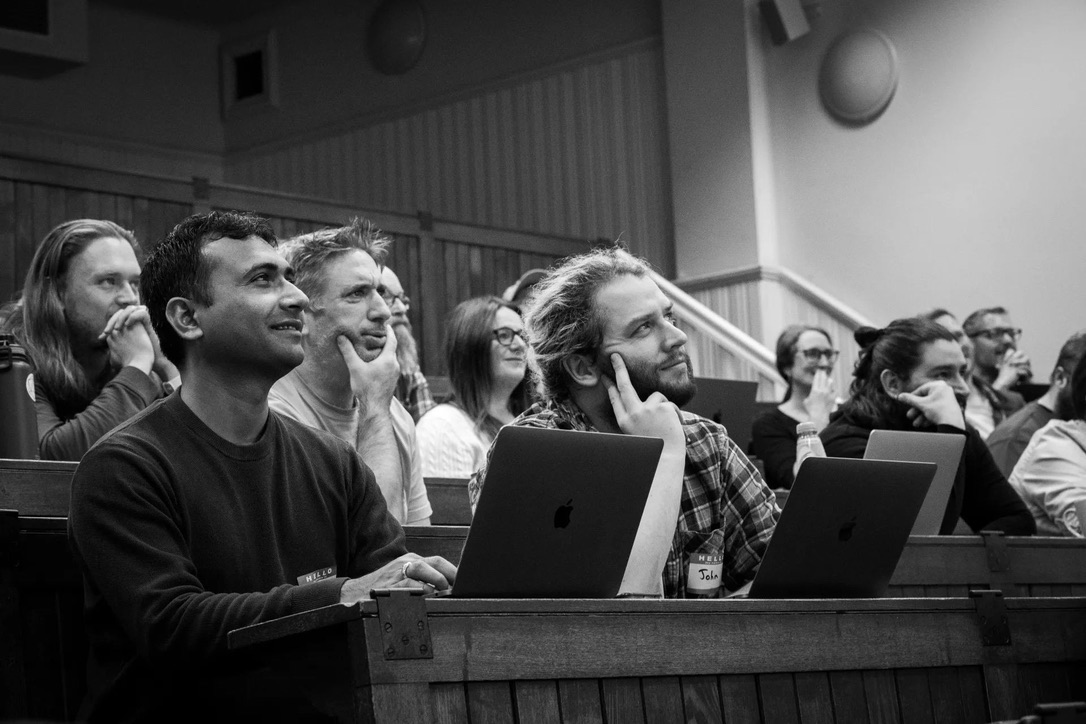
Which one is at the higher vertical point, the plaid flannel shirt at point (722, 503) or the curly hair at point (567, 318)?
the curly hair at point (567, 318)

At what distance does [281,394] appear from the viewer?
2.58m

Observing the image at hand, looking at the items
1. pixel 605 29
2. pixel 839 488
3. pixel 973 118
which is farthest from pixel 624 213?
pixel 839 488

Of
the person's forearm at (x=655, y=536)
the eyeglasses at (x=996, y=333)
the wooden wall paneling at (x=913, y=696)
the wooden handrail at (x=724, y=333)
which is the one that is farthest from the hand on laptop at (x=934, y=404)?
Result: the wooden handrail at (x=724, y=333)

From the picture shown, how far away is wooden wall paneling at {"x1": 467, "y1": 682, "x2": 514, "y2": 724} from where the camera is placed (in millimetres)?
1432

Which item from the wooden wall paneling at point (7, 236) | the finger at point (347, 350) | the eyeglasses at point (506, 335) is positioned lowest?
the finger at point (347, 350)

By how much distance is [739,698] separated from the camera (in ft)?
5.38

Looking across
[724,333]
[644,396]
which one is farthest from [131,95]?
[644,396]

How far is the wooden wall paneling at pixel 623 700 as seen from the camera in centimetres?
153

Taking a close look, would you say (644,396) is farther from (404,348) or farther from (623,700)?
(404,348)

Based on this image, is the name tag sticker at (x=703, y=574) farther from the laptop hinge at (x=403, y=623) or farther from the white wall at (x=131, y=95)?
the white wall at (x=131, y=95)

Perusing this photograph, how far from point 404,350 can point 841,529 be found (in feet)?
5.74

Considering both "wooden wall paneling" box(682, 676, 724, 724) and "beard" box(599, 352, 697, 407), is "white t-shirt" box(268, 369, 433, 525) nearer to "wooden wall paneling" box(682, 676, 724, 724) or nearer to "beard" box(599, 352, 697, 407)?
"beard" box(599, 352, 697, 407)

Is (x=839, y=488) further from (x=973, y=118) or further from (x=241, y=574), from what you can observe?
(x=973, y=118)

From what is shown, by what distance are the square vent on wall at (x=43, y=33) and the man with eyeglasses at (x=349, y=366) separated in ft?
16.6
